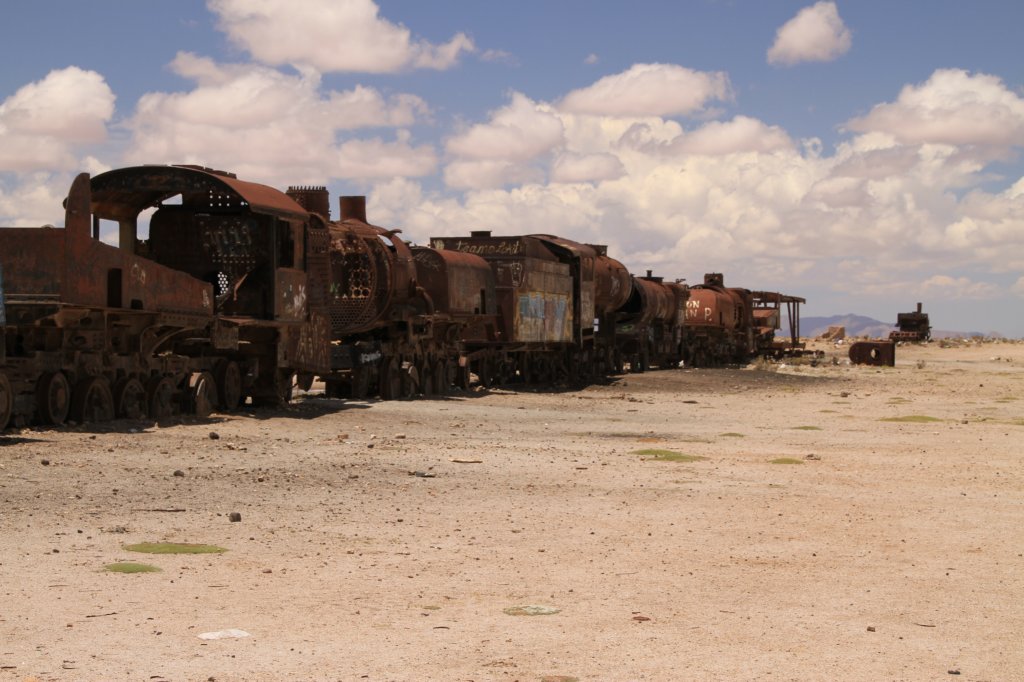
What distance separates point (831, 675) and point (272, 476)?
763 centimetres

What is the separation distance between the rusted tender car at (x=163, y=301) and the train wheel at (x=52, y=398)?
2 centimetres

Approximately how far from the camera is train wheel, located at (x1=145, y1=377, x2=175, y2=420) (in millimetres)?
17266

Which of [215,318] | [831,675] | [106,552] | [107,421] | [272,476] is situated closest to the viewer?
[831,675]

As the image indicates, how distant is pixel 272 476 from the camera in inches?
494

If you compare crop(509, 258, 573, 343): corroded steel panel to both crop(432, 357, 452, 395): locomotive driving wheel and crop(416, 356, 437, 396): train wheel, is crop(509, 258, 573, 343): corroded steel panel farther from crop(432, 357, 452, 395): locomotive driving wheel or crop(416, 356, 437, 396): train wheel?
crop(416, 356, 437, 396): train wheel

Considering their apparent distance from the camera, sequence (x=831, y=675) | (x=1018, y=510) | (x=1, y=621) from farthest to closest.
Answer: (x=1018, y=510) < (x=1, y=621) < (x=831, y=675)

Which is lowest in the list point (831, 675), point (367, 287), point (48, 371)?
point (831, 675)

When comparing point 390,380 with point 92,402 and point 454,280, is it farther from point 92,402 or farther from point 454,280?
point 92,402

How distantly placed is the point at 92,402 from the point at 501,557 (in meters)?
8.84

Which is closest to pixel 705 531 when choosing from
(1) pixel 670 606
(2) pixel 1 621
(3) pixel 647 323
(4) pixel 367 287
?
(1) pixel 670 606

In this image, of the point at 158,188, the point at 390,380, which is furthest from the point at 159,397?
the point at 390,380

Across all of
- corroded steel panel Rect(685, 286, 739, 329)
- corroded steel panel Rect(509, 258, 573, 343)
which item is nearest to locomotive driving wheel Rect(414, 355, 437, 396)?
corroded steel panel Rect(509, 258, 573, 343)

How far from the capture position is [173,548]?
341 inches

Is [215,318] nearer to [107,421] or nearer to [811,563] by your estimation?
[107,421]
